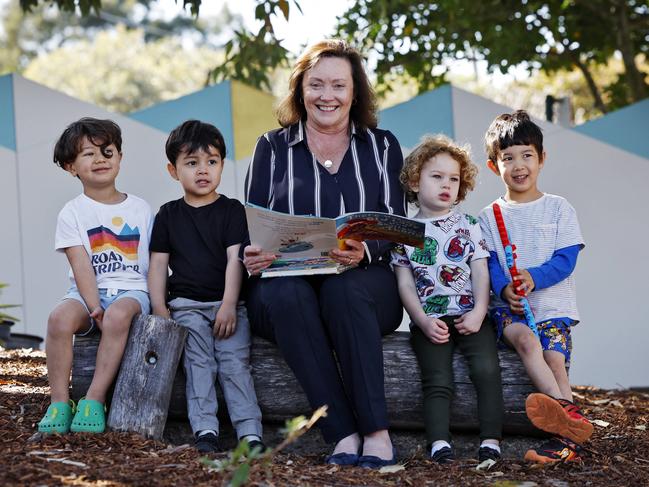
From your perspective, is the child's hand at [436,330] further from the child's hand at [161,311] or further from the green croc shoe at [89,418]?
the green croc shoe at [89,418]

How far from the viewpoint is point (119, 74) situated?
37.9 metres

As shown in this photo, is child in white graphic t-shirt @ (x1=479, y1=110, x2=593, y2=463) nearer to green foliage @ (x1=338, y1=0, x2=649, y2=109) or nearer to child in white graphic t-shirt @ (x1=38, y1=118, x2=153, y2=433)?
child in white graphic t-shirt @ (x1=38, y1=118, x2=153, y2=433)

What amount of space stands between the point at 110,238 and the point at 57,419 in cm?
79

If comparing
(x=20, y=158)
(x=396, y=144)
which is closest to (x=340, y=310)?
(x=396, y=144)

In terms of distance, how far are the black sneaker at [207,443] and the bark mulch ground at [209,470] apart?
10 centimetres

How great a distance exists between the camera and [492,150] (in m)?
4.25

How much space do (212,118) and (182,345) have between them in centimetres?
382

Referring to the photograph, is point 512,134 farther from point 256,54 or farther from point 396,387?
point 256,54

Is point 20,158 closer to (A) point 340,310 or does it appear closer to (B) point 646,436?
(A) point 340,310

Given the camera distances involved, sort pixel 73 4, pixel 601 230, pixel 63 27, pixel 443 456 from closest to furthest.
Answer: pixel 443 456 < pixel 73 4 < pixel 601 230 < pixel 63 27

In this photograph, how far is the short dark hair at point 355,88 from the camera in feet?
13.8

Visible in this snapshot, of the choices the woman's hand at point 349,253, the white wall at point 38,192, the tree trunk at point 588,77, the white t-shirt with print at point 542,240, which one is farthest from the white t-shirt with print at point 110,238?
the tree trunk at point 588,77

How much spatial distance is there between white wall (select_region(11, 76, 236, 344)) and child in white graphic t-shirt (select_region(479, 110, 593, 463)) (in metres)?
3.61

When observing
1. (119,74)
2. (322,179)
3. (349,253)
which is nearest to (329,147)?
(322,179)
